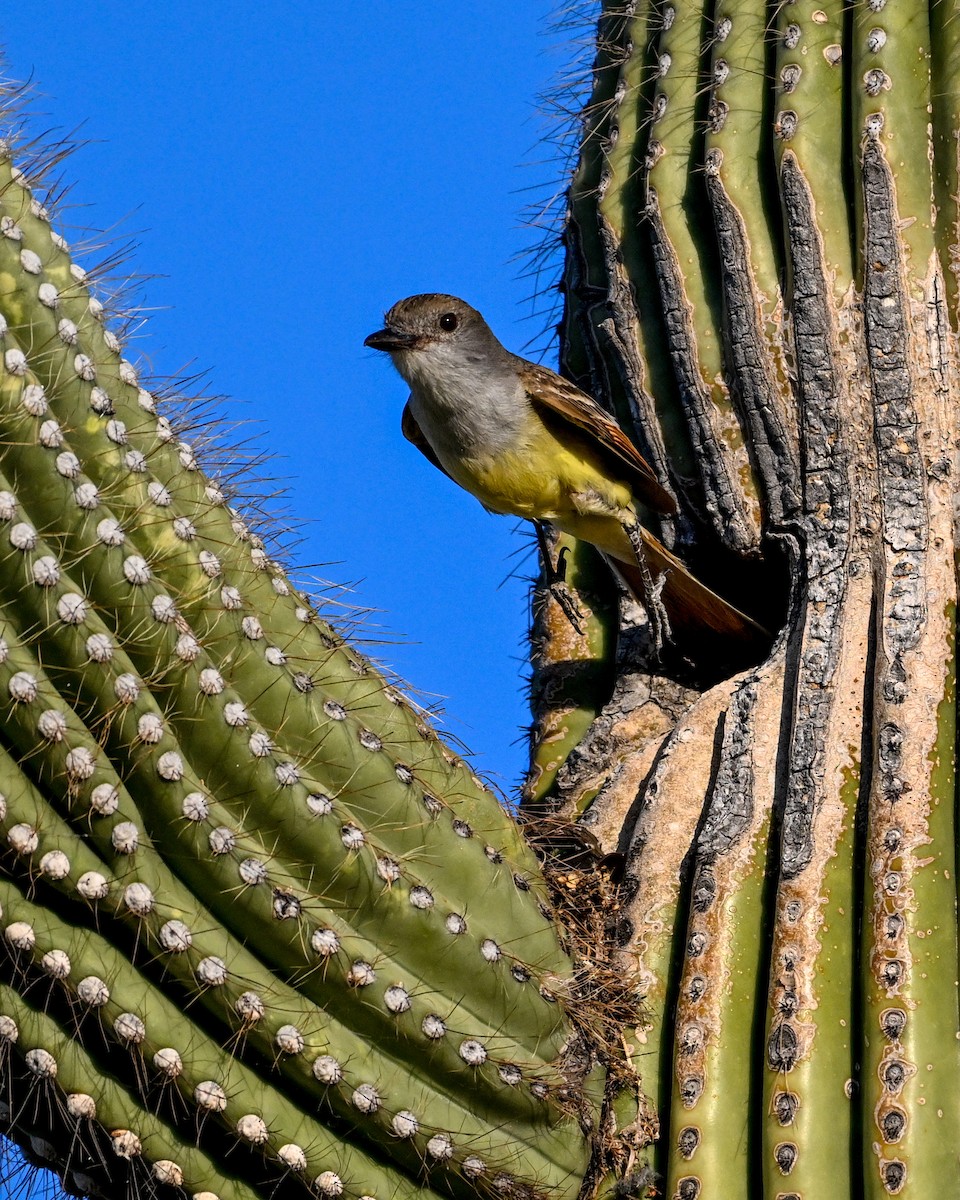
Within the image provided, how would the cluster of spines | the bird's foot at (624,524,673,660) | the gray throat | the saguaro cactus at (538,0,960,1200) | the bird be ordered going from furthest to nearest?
the gray throat, the bird, the bird's foot at (624,524,673,660), the saguaro cactus at (538,0,960,1200), the cluster of spines

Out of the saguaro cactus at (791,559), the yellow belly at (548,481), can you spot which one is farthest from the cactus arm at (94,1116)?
the yellow belly at (548,481)

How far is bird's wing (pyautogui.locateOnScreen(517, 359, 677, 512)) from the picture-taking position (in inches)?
207

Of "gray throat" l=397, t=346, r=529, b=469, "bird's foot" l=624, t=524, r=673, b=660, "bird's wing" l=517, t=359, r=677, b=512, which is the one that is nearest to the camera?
"bird's foot" l=624, t=524, r=673, b=660

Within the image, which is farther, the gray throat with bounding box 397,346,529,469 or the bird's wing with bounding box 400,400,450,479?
the bird's wing with bounding box 400,400,450,479

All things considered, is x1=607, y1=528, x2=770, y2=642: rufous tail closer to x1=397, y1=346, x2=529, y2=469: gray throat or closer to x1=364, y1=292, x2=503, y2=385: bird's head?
x1=397, y1=346, x2=529, y2=469: gray throat

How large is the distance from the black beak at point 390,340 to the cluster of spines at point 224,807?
2.76 meters

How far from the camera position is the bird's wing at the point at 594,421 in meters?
5.25

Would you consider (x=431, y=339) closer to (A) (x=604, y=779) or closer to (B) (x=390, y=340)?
(B) (x=390, y=340)

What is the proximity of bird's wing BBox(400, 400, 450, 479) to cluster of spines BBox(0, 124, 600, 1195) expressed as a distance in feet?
9.78

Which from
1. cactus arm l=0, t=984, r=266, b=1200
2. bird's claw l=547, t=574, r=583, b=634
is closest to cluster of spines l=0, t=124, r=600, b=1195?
cactus arm l=0, t=984, r=266, b=1200

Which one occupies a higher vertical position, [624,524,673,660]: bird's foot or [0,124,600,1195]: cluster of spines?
[624,524,673,660]: bird's foot

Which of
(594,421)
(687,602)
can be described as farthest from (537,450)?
(687,602)

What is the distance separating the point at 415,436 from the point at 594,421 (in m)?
1.17

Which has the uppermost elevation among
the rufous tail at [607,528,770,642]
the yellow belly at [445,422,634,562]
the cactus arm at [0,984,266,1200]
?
the yellow belly at [445,422,634,562]
